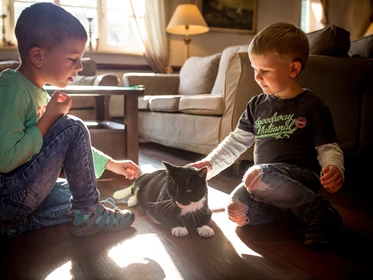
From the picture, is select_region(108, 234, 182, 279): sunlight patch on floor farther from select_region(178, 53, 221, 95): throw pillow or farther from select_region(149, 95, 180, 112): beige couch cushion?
select_region(178, 53, 221, 95): throw pillow

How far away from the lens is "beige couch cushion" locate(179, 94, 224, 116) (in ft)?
7.33

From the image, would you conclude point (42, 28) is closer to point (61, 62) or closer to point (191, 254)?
point (61, 62)

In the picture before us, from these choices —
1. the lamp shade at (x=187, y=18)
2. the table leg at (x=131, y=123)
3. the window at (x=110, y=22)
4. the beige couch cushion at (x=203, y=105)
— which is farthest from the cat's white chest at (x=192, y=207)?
the window at (x=110, y=22)

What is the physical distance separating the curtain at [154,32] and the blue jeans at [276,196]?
3.72m

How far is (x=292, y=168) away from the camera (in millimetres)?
1219

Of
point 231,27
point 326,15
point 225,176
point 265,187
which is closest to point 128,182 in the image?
point 225,176

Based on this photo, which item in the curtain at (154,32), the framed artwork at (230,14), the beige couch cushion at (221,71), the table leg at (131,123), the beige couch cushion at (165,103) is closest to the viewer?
the table leg at (131,123)

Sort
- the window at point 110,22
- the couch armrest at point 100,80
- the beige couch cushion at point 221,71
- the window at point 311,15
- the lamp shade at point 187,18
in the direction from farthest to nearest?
the window at point 311,15 < the window at point 110,22 < the lamp shade at point 187,18 < the couch armrest at point 100,80 < the beige couch cushion at point 221,71

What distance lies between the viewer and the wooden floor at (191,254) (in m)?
0.93

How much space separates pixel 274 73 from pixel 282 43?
0.10 meters

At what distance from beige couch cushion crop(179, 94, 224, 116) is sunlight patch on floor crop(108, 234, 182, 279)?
1.20 m

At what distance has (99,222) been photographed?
1.19m

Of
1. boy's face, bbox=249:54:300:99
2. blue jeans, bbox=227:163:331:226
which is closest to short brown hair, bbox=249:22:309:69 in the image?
boy's face, bbox=249:54:300:99

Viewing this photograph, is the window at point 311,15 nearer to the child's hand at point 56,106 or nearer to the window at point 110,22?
the window at point 110,22
